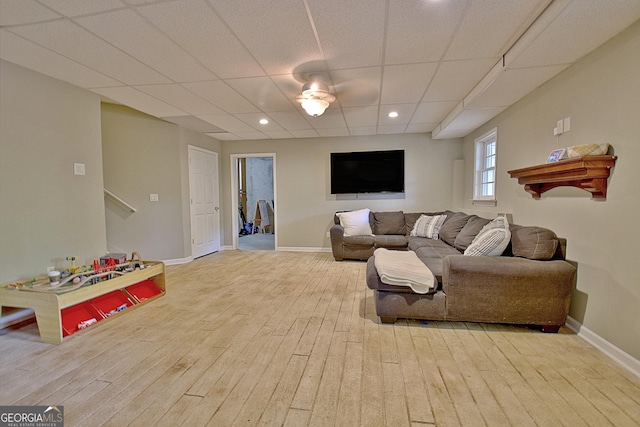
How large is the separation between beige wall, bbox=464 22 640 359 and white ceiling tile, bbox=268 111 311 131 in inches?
114

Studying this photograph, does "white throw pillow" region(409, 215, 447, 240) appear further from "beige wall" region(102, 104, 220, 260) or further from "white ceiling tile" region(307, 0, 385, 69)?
"beige wall" region(102, 104, 220, 260)

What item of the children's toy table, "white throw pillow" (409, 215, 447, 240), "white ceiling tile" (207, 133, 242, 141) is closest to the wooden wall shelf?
"white throw pillow" (409, 215, 447, 240)

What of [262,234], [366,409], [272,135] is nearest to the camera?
[366,409]

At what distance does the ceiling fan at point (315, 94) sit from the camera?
272cm

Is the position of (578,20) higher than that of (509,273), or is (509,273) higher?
(578,20)

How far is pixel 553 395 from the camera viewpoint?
5.03 ft

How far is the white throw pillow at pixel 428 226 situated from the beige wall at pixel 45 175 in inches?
178

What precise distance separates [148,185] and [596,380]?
212 inches

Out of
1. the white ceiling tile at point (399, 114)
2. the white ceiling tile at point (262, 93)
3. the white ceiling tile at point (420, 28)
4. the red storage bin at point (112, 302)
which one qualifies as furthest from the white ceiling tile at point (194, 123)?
the white ceiling tile at point (420, 28)

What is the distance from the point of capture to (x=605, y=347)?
1.94 metres

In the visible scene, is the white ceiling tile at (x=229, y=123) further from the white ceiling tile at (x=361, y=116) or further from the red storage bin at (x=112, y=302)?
the red storage bin at (x=112, y=302)

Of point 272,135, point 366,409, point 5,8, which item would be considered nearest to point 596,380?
point 366,409

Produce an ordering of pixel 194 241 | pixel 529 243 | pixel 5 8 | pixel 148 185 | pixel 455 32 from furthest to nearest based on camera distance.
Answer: pixel 194 241
pixel 148 185
pixel 529 243
pixel 455 32
pixel 5 8

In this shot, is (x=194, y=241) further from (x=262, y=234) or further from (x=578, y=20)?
(x=578, y=20)
